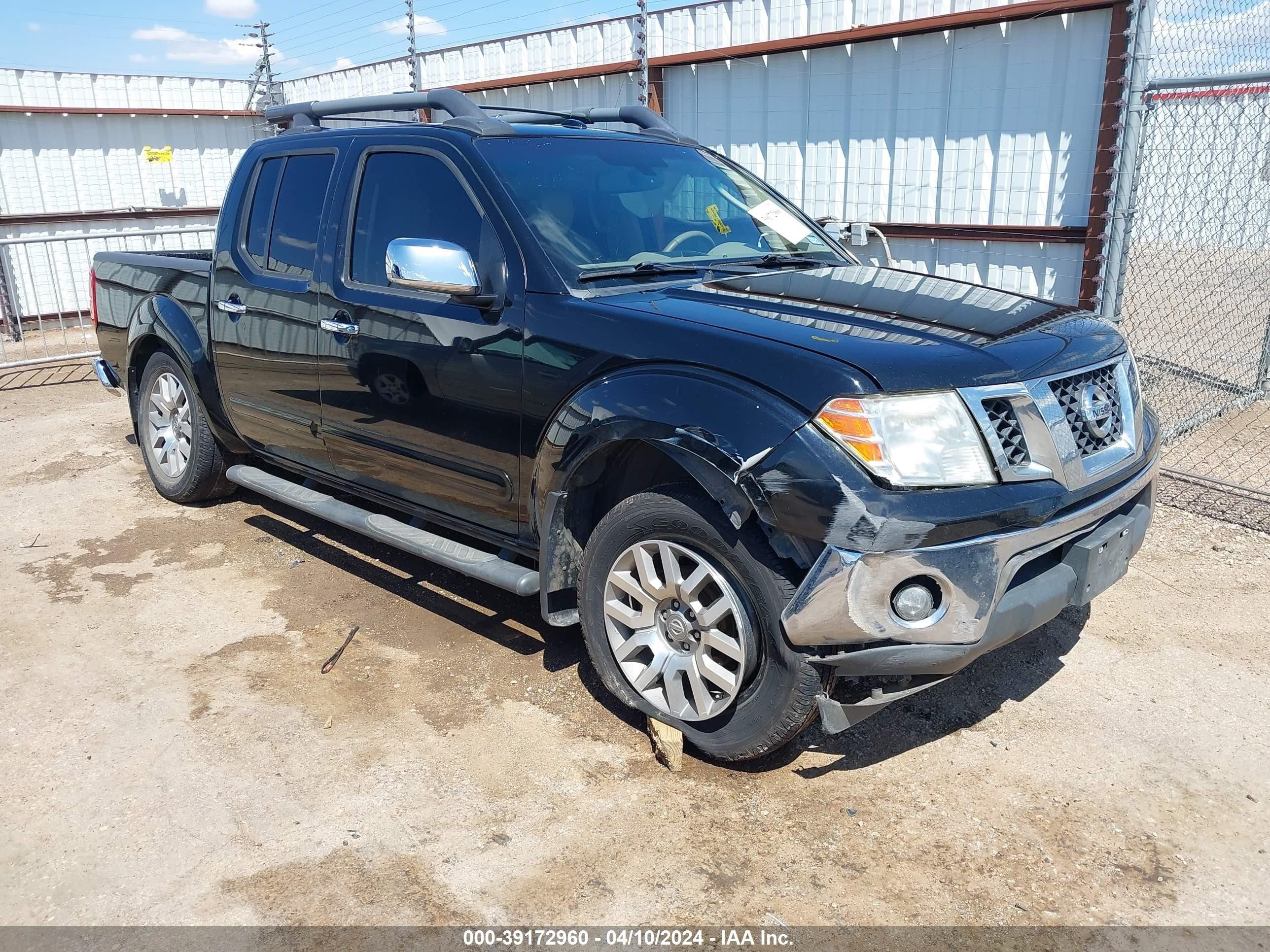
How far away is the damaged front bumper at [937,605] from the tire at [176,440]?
13.2 feet

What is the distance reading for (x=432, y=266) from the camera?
365 cm

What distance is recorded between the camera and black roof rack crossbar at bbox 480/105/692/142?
15.6ft

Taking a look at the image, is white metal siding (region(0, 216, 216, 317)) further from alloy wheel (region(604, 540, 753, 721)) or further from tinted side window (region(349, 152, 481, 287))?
alloy wheel (region(604, 540, 753, 721))

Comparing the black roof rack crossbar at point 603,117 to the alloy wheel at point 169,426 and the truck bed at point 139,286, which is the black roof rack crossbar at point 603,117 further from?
the alloy wheel at point 169,426

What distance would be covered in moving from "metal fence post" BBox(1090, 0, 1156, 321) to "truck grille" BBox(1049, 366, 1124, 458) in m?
3.48

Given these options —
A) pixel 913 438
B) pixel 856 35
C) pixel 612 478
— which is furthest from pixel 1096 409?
pixel 856 35

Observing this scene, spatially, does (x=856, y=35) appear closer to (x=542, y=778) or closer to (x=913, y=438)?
(x=913, y=438)

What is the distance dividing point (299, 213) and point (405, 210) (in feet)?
2.71

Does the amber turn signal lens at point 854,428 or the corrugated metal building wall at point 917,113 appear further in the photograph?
the corrugated metal building wall at point 917,113

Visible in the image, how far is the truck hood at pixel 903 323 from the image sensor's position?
9.73ft

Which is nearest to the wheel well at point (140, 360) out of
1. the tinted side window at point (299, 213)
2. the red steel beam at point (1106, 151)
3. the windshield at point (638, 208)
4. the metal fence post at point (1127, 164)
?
the tinted side window at point (299, 213)

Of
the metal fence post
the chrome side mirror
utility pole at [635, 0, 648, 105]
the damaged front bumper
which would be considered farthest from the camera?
utility pole at [635, 0, 648, 105]

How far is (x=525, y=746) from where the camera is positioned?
361cm

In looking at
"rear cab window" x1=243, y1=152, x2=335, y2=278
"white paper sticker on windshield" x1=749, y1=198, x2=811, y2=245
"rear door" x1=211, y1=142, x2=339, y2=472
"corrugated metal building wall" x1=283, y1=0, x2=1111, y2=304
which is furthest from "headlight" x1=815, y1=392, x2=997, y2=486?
"corrugated metal building wall" x1=283, y1=0, x2=1111, y2=304
